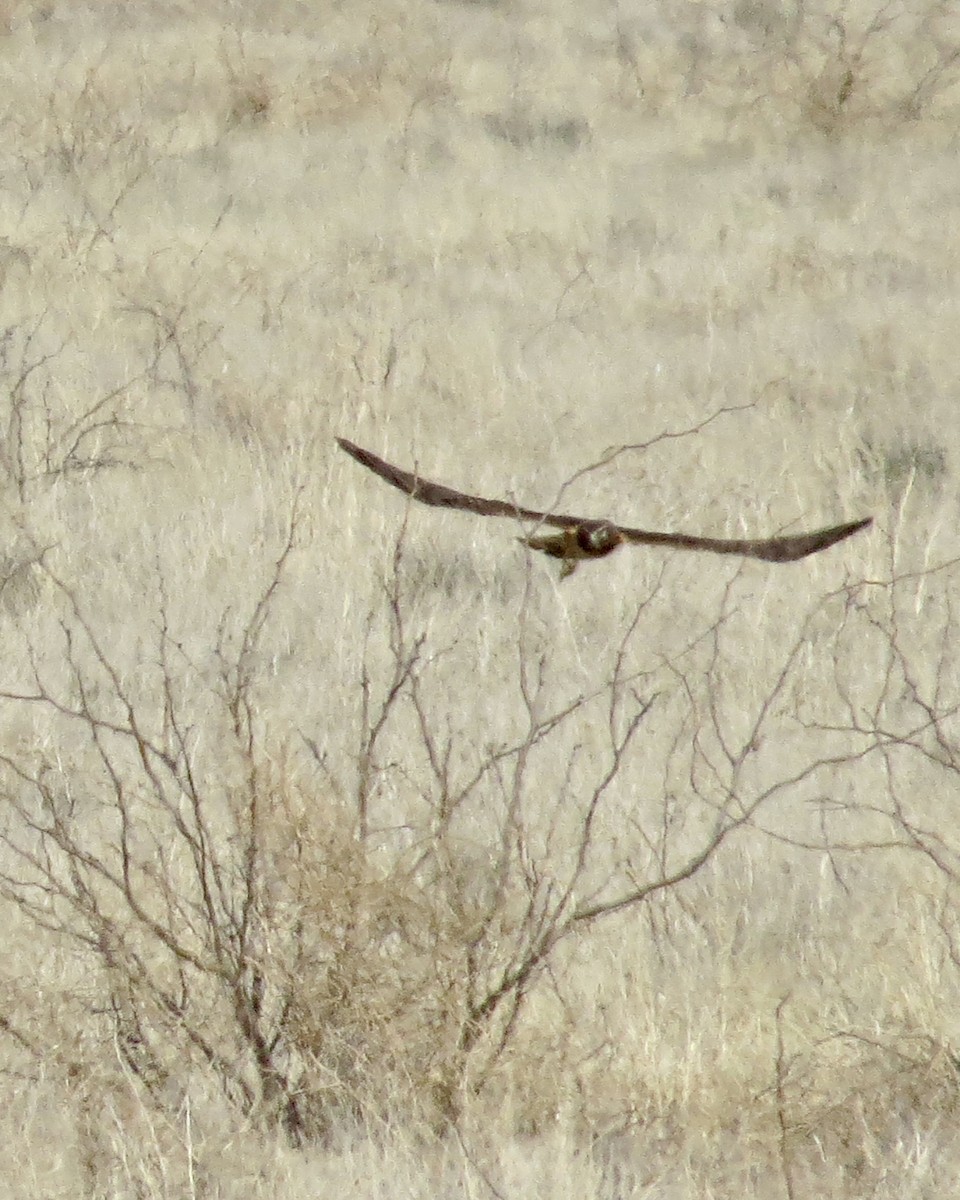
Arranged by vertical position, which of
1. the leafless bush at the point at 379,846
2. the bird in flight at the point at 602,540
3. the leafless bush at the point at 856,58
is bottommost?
the leafless bush at the point at 379,846

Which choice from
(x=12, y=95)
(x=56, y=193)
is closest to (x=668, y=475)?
(x=56, y=193)

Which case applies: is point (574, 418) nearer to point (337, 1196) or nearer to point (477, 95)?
point (337, 1196)

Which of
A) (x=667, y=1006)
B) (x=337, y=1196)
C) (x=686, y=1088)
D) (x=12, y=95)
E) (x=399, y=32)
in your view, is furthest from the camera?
(x=399, y=32)

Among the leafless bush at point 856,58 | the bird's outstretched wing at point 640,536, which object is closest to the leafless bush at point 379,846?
the bird's outstretched wing at point 640,536

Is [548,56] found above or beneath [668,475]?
above

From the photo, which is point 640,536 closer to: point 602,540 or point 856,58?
point 602,540

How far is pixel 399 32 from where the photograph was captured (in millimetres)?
12414

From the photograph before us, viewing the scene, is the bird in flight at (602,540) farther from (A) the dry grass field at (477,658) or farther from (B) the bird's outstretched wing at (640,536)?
(A) the dry grass field at (477,658)

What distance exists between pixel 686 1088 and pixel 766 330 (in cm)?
503

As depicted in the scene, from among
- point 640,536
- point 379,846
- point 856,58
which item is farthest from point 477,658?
point 856,58

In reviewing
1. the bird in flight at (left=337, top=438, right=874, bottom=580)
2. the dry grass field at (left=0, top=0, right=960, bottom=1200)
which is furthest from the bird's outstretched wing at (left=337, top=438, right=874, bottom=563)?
the dry grass field at (left=0, top=0, right=960, bottom=1200)

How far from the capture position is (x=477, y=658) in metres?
4.59

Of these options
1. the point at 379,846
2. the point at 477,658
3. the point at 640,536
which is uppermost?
the point at 477,658

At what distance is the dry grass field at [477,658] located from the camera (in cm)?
285
